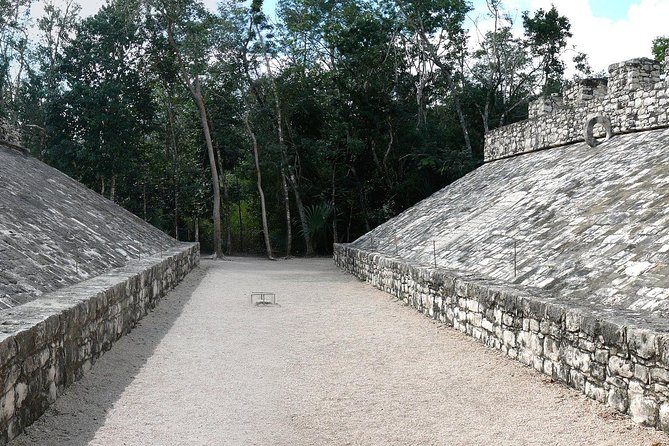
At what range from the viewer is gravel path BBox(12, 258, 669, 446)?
4.27m

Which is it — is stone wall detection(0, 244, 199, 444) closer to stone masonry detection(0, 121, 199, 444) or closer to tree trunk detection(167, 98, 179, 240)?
stone masonry detection(0, 121, 199, 444)

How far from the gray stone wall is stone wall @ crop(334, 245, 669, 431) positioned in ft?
15.4

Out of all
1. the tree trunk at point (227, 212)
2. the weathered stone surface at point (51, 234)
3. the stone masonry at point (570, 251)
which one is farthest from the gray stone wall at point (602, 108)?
the tree trunk at point (227, 212)

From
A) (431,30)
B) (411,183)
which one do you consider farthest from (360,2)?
(411,183)

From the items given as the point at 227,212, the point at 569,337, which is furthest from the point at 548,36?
the point at 569,337

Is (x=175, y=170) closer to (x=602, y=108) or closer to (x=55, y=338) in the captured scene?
(x=602, y=108)

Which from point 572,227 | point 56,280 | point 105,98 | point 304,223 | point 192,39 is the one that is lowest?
point 56,280

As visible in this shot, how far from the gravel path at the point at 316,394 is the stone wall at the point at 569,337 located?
0.46 feet

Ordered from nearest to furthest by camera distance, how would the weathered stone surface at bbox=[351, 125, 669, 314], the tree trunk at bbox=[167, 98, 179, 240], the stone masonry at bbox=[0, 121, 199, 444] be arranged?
the stone masonry at bbox=[0, 121, 199, 444], the weathered stone surface at bbox=[351, 125, 669, 314], the tree trunk at bbox=[167, 98, 179, 240]

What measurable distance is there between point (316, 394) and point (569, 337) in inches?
83.9

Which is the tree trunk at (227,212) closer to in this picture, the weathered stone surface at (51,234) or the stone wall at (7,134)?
the weathered stone surface at (51,234)

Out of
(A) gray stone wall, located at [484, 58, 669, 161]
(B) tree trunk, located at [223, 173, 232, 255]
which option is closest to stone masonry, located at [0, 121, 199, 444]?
(A) gray stone wall, located at [484, 58, 669, 161]

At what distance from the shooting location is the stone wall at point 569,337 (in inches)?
161

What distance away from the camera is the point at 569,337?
5.14m
